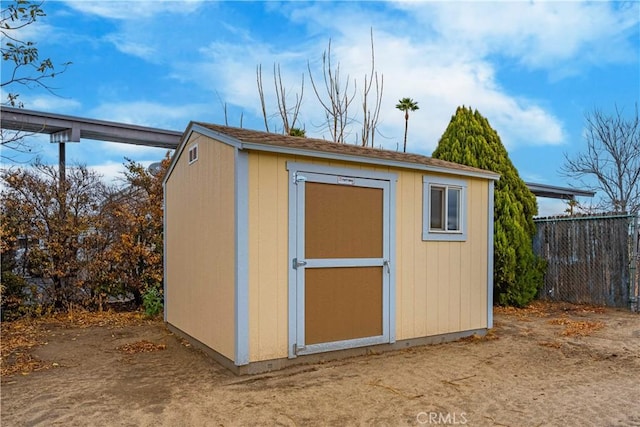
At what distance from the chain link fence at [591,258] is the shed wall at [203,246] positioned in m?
7.03

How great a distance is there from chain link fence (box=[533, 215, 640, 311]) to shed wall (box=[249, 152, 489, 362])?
3.63 m

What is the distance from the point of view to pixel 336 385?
374cm

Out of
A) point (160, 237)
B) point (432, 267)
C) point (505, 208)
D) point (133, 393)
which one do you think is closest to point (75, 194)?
point (160, 237)

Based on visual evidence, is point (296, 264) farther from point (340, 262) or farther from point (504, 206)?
point (504, 206)

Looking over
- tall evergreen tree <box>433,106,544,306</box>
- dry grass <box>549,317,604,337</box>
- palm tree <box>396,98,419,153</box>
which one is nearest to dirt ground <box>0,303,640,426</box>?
dry grass <box>549,317,604,337</box>

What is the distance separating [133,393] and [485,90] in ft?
31.4

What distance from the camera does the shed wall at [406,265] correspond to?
4.12m

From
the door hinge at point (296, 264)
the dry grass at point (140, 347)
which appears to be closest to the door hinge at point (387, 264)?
the door hinge at point (296, 264)

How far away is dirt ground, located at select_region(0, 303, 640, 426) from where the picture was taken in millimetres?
3096

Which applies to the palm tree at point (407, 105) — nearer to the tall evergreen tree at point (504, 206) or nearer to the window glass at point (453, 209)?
the tall evergreen tree at point (504, 206)

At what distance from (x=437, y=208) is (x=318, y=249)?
71.1 inches

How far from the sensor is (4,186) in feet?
21.7

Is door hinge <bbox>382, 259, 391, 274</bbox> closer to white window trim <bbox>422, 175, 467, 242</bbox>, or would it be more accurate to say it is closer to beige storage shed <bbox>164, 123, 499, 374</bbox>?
beige storage shed <bbox>164, 123, 499, 374</bbox>

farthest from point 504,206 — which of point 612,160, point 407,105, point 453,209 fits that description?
point 612,160
